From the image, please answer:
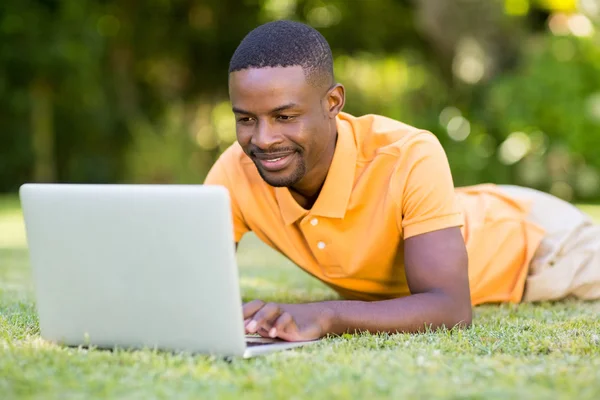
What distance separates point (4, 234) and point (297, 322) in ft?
22.2

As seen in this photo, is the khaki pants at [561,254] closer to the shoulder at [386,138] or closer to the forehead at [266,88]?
the shoulder at [386,138]

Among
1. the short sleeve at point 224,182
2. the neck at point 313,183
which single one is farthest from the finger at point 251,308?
the short sleeve at point 224,182

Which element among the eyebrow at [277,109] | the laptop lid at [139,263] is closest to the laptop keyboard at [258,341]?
the laptop lid at [139,263]

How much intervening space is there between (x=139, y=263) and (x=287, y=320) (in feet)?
1.85

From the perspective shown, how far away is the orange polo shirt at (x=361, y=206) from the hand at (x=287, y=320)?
1.77ft

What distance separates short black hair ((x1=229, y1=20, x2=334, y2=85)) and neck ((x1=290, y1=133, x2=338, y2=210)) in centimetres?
31

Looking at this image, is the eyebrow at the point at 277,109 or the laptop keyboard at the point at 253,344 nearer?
the laptop keyboard at the point at 253,344

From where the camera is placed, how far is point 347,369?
8.21 feet

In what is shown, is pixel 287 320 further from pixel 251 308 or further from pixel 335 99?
pixel 335 99

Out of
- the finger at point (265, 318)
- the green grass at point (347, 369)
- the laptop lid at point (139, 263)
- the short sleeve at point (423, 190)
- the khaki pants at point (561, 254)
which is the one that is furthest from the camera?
the khaki pants at point (561, 254)

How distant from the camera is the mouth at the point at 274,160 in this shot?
10.5 feet

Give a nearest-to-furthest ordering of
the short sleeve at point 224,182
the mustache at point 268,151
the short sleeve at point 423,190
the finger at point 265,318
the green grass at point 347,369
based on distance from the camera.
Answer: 1. the green grass at point 347,369
2. the finger at point 265,318
3. the mustache at point 268,151
4. the short sleeve at point 423,190
5. the short sleeve at point 224,182

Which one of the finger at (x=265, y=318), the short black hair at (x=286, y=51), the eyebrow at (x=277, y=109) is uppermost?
the short black hair at (x=286, y=51)

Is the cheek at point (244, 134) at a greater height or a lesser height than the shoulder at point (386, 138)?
greater
